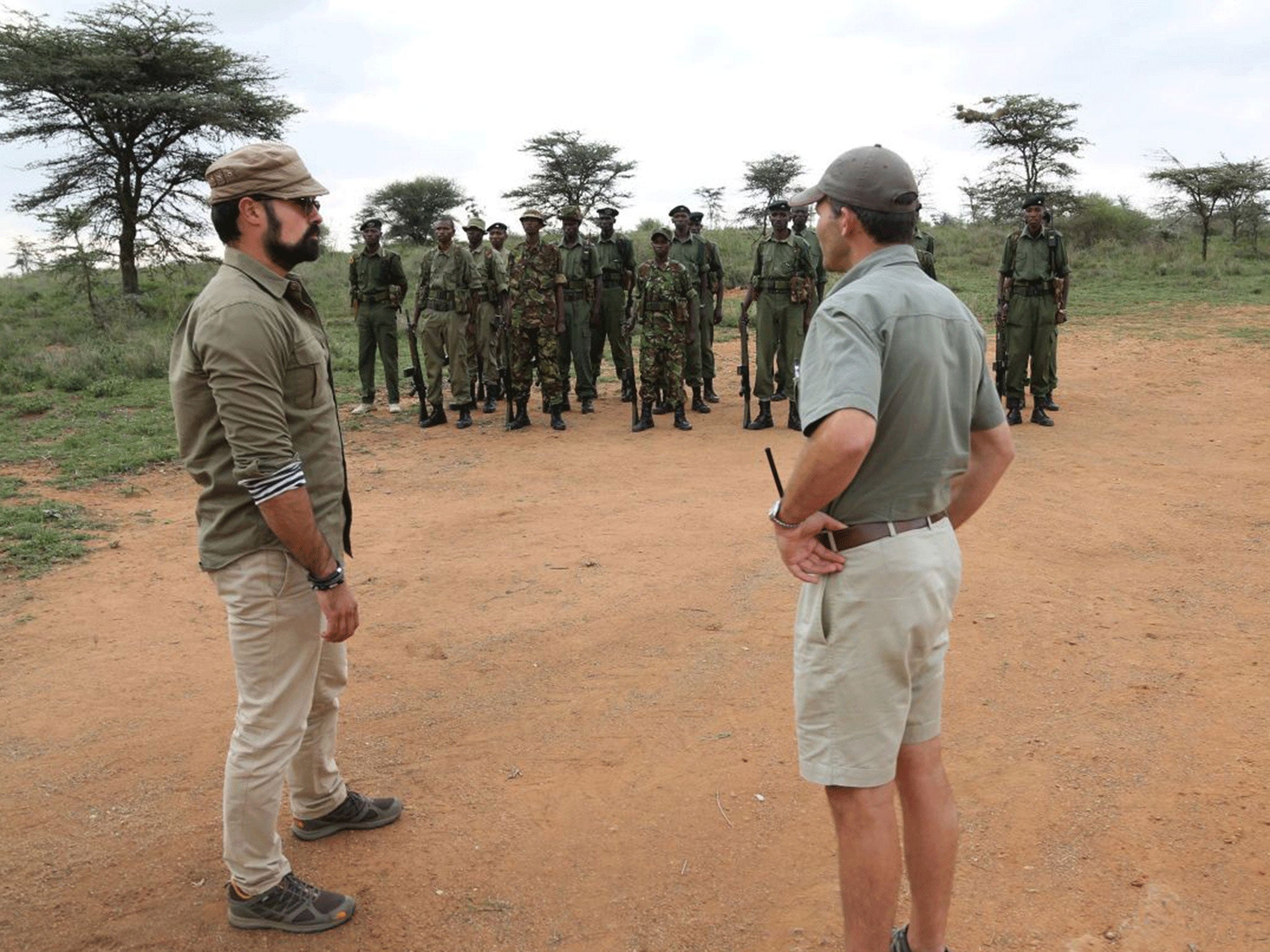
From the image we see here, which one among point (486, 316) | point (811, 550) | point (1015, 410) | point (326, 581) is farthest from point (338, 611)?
point (486, 316)

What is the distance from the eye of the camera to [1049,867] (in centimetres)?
292

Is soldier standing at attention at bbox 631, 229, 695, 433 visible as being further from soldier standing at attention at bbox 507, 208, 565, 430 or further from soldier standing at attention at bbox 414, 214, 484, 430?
soldier standing at attention at bbox 414, 214, 484, 430

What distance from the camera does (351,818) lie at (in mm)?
3223

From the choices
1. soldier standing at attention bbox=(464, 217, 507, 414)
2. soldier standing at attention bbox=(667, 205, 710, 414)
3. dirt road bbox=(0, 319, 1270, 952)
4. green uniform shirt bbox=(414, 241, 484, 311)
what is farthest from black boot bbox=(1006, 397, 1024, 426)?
green uniform shirt bbox=(414, 241, 484, 311)

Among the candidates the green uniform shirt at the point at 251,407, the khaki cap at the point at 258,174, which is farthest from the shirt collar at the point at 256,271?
the khaki cap at the point at 258,174

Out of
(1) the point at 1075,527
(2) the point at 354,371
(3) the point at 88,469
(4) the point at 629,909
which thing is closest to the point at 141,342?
(2) the point at 354,371

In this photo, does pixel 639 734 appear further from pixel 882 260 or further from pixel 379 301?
pixel 379 301

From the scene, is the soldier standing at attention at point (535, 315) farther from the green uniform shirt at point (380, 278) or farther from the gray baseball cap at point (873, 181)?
the gray baseball cap at point (873, 181)

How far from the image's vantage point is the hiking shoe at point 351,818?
318 centimetres

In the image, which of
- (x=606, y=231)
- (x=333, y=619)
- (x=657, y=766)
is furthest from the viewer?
(x=606, y=231)

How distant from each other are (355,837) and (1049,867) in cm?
209

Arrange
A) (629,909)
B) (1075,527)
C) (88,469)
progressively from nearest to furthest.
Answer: (629,909), (1075,527), (88,469)

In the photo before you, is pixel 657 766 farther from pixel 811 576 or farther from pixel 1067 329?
pixel 1067 329

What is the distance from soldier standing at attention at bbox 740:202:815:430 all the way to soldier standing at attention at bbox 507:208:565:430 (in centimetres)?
182
